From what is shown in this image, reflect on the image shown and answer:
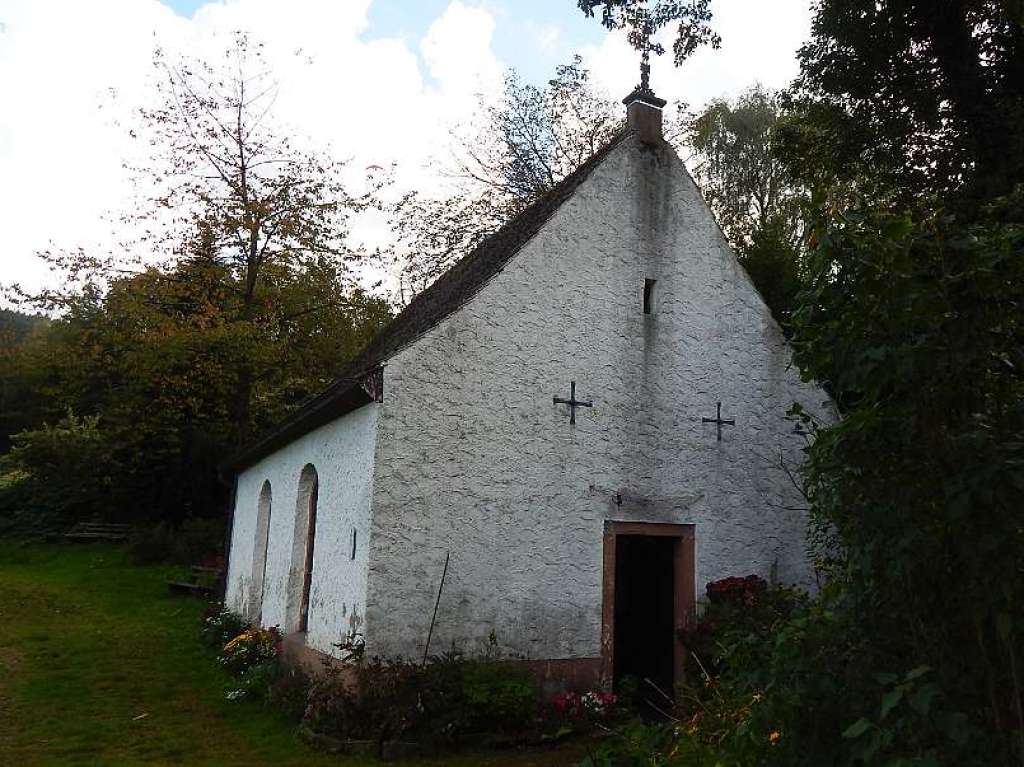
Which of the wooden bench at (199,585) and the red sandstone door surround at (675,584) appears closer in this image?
the red sandstone door surround at (675,584)

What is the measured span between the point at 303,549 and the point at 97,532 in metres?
20.7

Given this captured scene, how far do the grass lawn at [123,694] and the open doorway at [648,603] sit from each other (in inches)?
102

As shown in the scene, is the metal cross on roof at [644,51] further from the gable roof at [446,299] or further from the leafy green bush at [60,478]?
the leafy green bush at [60,478]

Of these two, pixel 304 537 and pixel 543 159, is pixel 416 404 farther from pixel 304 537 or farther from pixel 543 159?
pixel 543 159

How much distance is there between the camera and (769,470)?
11.5 metres

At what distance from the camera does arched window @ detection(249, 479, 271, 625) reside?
1442cm

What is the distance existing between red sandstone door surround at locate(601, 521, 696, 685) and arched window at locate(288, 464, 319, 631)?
4291mm

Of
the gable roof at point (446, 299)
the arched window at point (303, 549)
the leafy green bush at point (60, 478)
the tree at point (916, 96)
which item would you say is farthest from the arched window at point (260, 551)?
the leafy green bush at point (60, 478)

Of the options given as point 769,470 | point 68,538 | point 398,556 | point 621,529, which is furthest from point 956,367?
point 68,538

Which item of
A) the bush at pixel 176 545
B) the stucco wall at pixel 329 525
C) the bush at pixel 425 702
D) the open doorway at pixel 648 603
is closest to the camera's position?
the bush at pixel 425 702

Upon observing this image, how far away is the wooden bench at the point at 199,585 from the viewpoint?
66.1ft

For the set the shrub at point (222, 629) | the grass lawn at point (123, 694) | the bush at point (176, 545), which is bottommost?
→ the grass lawn at point (123, 694)

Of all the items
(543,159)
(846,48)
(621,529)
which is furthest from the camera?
(543,159)

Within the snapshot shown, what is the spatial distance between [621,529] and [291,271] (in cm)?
1497
